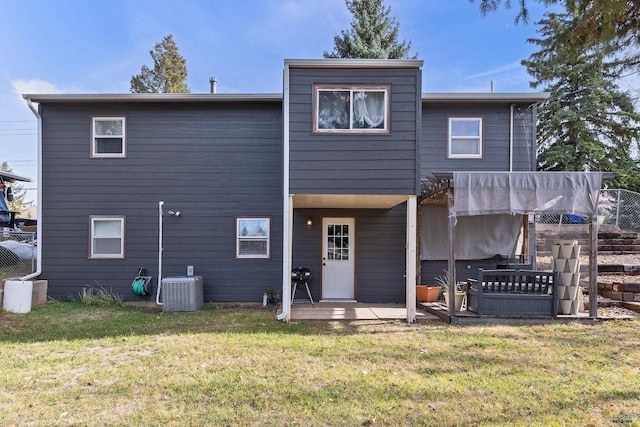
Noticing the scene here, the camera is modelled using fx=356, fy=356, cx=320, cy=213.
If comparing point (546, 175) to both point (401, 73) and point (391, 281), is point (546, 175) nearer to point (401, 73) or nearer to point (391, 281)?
point (401, 73)

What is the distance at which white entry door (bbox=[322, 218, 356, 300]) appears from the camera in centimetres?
850

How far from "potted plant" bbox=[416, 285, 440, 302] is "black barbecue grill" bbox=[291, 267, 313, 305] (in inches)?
98.3

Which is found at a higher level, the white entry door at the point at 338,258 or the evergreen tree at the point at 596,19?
the evergreen tree at the point at 596,19

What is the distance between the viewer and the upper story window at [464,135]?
8562 mm

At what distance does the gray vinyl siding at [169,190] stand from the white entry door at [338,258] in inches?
43.7

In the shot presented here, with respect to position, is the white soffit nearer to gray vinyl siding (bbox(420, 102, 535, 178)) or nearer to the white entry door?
the white entry door

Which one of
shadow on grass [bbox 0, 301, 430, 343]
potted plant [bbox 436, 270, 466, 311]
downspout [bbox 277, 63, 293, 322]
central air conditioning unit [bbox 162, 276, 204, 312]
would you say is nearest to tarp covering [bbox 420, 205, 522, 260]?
potted plant [bbox 436, 270, 466, 311]

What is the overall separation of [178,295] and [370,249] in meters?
4.39

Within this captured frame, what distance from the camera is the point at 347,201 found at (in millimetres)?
7426

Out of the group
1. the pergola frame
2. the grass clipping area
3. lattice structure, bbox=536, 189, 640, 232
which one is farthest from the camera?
lattice structure, bbox=536, 189, 640, 232

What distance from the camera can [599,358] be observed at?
457 cm

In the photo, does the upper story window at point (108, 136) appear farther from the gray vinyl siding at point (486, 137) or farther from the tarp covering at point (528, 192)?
the tarp covering at point (528, 192)

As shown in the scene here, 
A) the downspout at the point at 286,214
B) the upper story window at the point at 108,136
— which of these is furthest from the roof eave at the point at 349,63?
the upper story window at the point at 108,136

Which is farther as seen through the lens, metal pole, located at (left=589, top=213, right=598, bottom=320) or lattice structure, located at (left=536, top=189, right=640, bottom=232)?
lattice structure, located at (left=536, top=189, right=640, bottom=232)
